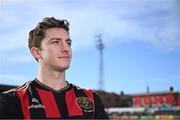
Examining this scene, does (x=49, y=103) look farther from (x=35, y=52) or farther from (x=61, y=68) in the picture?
(x=35, y=52)

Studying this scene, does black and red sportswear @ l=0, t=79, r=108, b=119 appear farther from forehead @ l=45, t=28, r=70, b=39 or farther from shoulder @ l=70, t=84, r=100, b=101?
forehead @ l=45, t=28, r=70, b=39

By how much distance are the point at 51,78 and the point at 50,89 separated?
81 mm

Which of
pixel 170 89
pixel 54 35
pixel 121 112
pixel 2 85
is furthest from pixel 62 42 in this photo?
pixel 170 89

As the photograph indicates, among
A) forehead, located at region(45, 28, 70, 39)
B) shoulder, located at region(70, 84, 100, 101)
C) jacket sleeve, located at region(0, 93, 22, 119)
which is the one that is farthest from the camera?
shoulder, located at region(70, 84, 100, 101)

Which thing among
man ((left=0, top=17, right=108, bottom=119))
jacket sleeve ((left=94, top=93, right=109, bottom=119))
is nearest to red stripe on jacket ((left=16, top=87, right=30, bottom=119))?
man ((left=0, top=17, right=108, bottom=119))

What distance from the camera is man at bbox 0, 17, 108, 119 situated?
7.54ft

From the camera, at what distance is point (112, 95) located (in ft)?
271

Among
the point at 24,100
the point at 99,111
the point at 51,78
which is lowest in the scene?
the point at 99,111

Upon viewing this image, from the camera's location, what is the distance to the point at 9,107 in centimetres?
221

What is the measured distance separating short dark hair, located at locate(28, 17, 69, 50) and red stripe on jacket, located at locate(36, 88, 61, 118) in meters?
0.33

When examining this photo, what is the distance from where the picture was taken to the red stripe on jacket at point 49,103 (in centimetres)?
232

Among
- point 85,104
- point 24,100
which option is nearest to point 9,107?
point 24,100

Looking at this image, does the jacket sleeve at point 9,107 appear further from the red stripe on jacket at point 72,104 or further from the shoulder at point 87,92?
the shoulder at point 87,92

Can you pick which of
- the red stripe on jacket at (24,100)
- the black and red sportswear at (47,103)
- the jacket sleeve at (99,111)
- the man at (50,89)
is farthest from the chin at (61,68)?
the jacket sleeve at (99,111)
